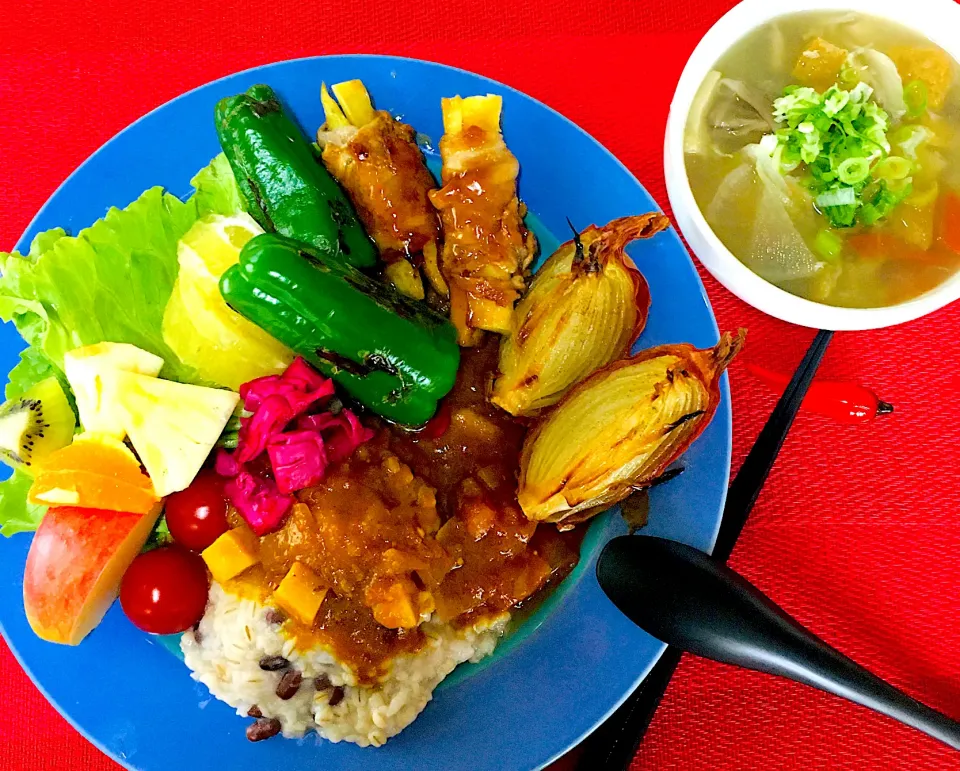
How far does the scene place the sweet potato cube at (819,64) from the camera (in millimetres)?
1450

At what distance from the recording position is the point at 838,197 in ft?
4.60

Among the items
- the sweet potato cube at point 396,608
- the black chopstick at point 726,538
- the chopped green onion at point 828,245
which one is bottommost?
the black chopstick at point 726,538

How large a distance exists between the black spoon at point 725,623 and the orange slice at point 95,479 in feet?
3.08

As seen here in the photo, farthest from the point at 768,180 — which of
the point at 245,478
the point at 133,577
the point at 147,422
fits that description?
the point at 133,577

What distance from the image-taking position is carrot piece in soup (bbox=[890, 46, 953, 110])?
1.45 meters

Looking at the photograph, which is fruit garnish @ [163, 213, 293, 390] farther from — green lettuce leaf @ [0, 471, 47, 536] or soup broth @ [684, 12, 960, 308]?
soup broth @ [684, 12, 960, 308]

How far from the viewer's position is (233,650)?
1.48 meters

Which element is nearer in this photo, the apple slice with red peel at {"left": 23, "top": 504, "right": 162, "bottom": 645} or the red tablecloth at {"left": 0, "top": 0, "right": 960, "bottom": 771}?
the apple slice with red peel at {"left": 23, "top": 504, "right": 162, "bottom": 645}

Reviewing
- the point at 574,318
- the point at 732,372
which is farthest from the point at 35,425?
the point at 732,372

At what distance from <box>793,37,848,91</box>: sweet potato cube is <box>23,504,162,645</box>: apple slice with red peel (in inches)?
62.9

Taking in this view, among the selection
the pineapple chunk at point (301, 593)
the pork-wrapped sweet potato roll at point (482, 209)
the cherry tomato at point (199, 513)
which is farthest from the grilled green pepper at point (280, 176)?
the pineapple chunk at point (301, 593)

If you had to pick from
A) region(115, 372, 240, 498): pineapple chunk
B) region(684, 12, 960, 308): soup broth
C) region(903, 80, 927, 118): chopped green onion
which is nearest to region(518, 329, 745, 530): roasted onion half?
region(684, 12, 960, 308): soup broth

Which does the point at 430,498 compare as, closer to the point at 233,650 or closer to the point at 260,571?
the point at 260,571

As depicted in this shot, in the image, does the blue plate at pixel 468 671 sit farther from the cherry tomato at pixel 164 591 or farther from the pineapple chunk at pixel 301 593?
the pineapple chunk at pixel 301 593
